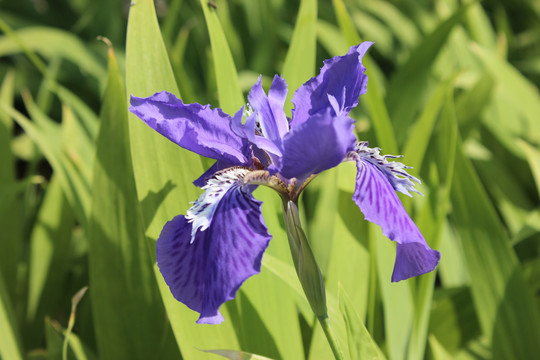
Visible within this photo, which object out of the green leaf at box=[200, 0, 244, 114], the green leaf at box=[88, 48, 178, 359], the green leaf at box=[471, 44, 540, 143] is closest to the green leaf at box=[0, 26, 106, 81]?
the green leaf at box=[88, 48, 178, 359]

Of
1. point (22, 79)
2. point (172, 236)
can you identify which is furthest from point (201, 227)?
point (22, 79)

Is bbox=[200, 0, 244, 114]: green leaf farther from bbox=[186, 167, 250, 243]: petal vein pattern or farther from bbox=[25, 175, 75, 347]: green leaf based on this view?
bbox=[25, 175, 75, 347]: green leaf

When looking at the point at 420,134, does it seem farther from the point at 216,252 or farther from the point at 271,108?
the point at 216,252

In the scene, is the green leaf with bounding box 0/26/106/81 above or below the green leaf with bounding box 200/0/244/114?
above

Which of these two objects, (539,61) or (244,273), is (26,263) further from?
(539,61)

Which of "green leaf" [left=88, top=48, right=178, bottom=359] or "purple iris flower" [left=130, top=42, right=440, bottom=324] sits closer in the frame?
"purple iris flower" [left=130, top=42, right=440, bottom=324]

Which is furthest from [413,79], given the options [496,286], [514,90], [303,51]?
[496,286]
